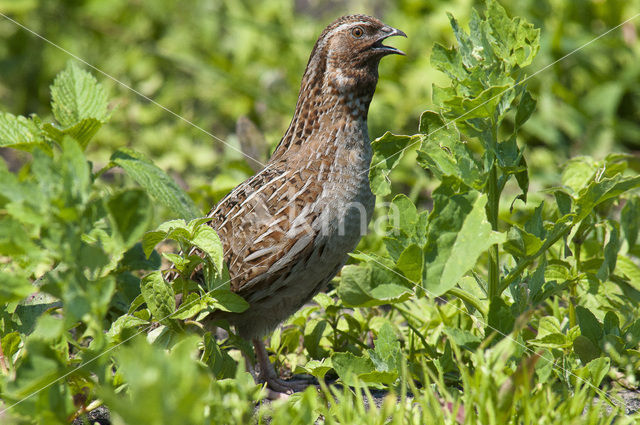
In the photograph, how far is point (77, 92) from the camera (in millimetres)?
3219

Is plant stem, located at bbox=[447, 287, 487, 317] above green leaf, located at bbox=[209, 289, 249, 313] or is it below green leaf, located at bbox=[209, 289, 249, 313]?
below

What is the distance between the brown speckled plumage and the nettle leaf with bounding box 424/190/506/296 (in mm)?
742

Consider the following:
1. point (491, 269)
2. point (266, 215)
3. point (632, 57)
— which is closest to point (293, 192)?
point (266, 215)

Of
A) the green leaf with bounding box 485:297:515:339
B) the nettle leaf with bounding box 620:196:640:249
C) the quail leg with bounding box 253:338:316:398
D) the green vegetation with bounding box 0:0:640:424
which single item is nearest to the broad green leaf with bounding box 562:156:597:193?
the green vegetation with bounding box 0:0:640:424

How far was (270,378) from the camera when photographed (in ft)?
10.9

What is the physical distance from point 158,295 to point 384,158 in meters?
0.95

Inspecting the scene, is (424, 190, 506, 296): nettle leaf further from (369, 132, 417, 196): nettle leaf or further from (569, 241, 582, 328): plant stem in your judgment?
(569, 241, 582, 328): plant stem

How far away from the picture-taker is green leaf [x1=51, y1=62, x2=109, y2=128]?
3.15m

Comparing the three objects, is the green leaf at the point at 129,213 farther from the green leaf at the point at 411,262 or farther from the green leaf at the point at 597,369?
the green leaf at the point at 597,369

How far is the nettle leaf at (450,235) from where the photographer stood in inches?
92.8

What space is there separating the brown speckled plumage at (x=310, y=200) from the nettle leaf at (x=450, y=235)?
742 millimetres

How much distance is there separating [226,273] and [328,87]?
112cm

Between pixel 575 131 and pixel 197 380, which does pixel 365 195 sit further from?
pixel 575 131

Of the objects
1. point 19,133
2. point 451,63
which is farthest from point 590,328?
point 19,133
